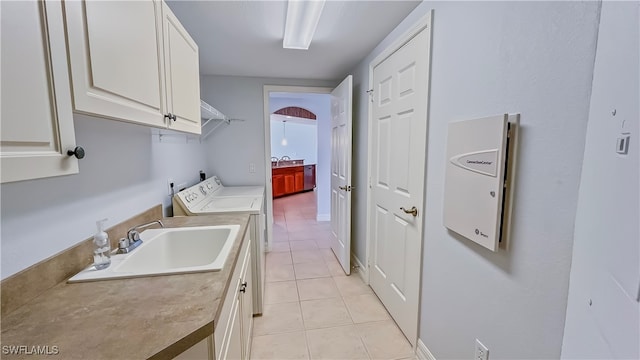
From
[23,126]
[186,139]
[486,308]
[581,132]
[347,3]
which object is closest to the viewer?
[23,126]

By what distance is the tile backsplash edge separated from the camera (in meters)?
0.75

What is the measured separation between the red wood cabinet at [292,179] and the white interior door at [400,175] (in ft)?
14.5

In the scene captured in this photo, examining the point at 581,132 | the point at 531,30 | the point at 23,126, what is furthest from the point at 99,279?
the point at 531,30

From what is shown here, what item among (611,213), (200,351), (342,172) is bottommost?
(200,351)

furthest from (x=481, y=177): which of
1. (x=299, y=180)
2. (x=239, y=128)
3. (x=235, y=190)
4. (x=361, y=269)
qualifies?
(x=299, y=180)

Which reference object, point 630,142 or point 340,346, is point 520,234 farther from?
point 340,346

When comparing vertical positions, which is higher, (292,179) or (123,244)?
(123,244)

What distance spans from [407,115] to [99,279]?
5.84ft

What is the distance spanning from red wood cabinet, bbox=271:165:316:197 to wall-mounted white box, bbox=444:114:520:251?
5.33 m

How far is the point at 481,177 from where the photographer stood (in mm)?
1089

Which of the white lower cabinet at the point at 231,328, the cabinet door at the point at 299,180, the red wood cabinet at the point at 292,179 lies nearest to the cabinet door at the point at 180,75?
the white lower cabinet at the point at 231,328

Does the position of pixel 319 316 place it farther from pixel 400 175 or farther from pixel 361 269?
pixel 400 175

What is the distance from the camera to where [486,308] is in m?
1.14

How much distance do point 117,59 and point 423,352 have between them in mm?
2094
